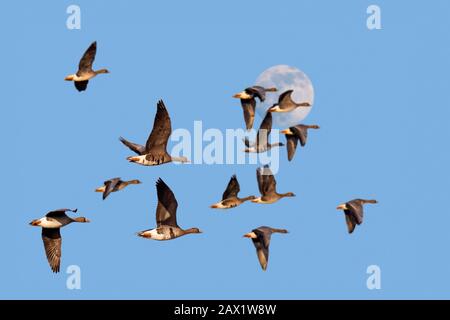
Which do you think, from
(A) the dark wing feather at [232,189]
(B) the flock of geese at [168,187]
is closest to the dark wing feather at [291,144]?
(B) the flock of geese at [168,187]

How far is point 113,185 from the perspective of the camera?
36031 millimetres

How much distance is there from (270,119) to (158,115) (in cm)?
564

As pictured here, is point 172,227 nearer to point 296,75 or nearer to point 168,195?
point 168,195

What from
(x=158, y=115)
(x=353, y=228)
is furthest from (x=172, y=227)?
(x=353, y=228)

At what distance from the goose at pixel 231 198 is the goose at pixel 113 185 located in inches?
103

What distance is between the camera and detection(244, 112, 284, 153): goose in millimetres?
38531

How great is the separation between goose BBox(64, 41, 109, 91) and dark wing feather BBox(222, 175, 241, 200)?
18.6 feet

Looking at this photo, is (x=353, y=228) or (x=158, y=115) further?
→ (x=353, y=228)

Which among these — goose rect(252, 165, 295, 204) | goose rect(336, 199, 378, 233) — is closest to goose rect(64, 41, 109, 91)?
goose rect(252, 165, 295, 204)

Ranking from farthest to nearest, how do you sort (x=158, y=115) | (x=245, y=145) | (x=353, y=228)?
(x=245, y=145) → (x=353, y=228) → (x=158, y=115)

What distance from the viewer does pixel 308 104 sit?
39.0 meters

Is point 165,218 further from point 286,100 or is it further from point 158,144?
point 286,100

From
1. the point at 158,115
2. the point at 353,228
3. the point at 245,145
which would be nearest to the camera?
the point at 158,115

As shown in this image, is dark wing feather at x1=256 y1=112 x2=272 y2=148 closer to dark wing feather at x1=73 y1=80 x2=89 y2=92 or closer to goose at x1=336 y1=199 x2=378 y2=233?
goose at x1=336 y1=199 x2=378 y2=233
